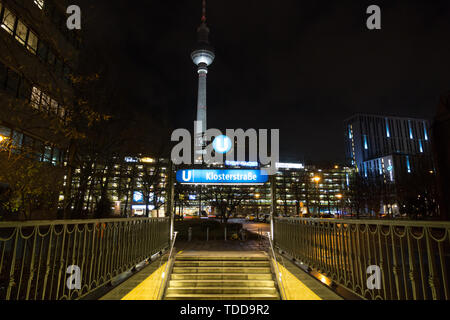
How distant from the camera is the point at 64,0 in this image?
1962 cm

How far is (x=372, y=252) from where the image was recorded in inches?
173

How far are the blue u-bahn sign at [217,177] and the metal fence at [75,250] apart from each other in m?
2.22

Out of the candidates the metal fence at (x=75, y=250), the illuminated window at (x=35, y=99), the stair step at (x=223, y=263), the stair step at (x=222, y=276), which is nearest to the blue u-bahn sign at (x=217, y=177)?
the metal fence at (x=75, y=250)

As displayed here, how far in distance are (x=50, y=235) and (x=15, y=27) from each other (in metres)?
18.3

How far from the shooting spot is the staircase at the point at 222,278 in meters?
7.56

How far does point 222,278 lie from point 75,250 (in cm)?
517

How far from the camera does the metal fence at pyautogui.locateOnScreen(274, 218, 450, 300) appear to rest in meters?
3.12

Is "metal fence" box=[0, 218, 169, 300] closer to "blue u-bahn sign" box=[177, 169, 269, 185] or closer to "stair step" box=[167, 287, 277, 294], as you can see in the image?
"stair step" box=[167, 287, 277, 294]

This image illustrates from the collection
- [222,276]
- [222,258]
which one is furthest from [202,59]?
[222,276]

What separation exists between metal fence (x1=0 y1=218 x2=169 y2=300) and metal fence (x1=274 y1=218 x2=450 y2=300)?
194 inches

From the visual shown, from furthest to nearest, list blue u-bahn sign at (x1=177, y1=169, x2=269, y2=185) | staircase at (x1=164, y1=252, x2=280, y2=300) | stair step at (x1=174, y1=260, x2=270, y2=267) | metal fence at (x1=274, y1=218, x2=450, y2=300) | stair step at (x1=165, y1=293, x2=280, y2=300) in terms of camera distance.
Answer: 1. blue u-bahn sign at (x1=177, y1=169, x2=269, y2=185)
2. stair step at (x1=174, y1=260, x2=270, y2=267)
3. staircase at (x1=164, y1=252, x2=280, y2=300)
4. stair step at (x1=165, y1=293, x2=280, y2=300)
5. metal fence at (x1=274, y1=218, x2=450, y2=300)

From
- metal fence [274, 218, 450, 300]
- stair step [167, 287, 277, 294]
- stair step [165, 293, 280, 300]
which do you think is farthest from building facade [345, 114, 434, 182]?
stair step [165, 293, 280, 300]

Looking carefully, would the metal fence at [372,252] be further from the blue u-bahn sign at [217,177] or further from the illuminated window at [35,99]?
the illuminated window at [35,99]
